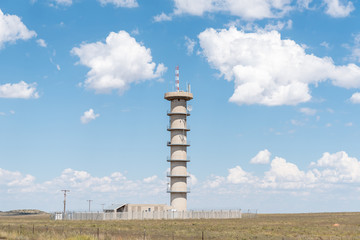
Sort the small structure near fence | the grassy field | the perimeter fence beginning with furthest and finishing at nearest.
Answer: the small structure near fence < the grassy field < the perimeter fence

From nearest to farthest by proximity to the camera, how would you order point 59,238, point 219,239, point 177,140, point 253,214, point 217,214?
1. point 59,238
2. point 219,239
3. point 177,140
4. point 217,214
5. point 253,214

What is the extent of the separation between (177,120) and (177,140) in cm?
421

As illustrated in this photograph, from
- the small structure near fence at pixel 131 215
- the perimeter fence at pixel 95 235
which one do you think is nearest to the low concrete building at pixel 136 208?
the small structure near fence at pixel 131 215

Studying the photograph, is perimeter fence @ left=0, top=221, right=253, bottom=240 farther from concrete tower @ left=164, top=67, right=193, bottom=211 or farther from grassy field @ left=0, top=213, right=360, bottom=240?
concrete tower @ left=164, top=67, right=193, bottom=211

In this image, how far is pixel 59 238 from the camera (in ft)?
123

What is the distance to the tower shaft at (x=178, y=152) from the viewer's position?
98188mm

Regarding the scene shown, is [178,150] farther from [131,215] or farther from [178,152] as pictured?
[131,215]

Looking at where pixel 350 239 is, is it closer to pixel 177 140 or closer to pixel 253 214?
pixel 177 140

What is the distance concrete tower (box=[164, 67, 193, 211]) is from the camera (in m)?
98.2

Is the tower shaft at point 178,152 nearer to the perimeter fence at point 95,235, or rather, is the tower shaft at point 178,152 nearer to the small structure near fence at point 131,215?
the small structure near fence at point 131,215

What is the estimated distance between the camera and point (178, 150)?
323 ft

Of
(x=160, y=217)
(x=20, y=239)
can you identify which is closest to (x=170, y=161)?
(x=160, y=217)

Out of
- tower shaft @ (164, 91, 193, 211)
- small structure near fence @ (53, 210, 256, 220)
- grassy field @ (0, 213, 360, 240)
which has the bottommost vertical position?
grassy field @ (0, 213, 360, 240)

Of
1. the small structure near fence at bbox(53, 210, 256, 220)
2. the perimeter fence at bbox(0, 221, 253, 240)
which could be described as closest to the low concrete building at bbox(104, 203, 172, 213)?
Result: the small structure near fence at bbox(53, 210, 256, 220)
